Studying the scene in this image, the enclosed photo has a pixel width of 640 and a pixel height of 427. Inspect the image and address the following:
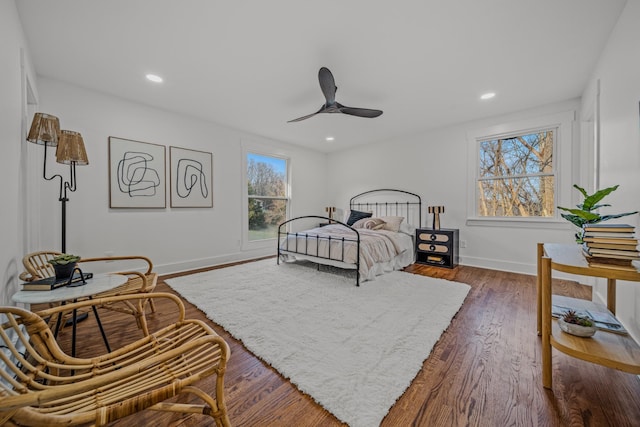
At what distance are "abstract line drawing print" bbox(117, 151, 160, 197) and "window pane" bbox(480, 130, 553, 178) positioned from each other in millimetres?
5083

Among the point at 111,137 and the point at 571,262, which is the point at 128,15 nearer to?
the point at 111,137

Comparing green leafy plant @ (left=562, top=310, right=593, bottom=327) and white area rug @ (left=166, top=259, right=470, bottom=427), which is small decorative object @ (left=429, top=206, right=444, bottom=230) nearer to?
white area rug @ (left=166, top=259, right=470, bottom=427)

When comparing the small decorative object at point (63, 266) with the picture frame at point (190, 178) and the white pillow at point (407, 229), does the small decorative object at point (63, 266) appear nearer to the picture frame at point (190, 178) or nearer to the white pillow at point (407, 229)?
the picture frame at point (190, 178)

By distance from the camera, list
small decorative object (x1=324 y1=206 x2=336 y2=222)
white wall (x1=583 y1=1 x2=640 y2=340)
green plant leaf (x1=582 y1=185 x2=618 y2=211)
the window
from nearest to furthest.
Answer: green plant leaf (x1=582 y1=185 x2=618 y2=211)
white wall (x1=583 y1=1 x2=640 y2=340)
the window
small decorative object (x1=324 y1=206 x2=336 y2=222)

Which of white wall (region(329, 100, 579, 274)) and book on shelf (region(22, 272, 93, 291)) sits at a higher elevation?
white wall (region(329, 100, 579, 274))

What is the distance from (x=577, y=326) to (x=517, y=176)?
315 cm

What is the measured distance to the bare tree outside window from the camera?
3.69 metres

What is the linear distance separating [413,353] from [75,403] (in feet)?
5.67

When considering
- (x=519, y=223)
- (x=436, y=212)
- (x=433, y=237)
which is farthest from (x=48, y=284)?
(x=519, y=223)

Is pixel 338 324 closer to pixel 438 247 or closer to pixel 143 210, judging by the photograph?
pixel 438 247

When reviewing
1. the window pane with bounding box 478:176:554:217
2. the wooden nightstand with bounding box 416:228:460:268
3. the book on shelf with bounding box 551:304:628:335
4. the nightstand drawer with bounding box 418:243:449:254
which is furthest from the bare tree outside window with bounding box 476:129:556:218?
the book on shelf with bounding box 551:304:628:335

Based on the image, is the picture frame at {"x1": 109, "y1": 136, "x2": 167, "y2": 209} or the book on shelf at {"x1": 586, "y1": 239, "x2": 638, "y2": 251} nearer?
the book on shelf at {"x1": 586, "y1": 239, "x2": 638, "y2": 251}

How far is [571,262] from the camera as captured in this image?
4.44 ft

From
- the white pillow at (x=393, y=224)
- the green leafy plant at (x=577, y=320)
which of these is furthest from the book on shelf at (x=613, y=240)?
the white pillow at (x=393, y=224)
